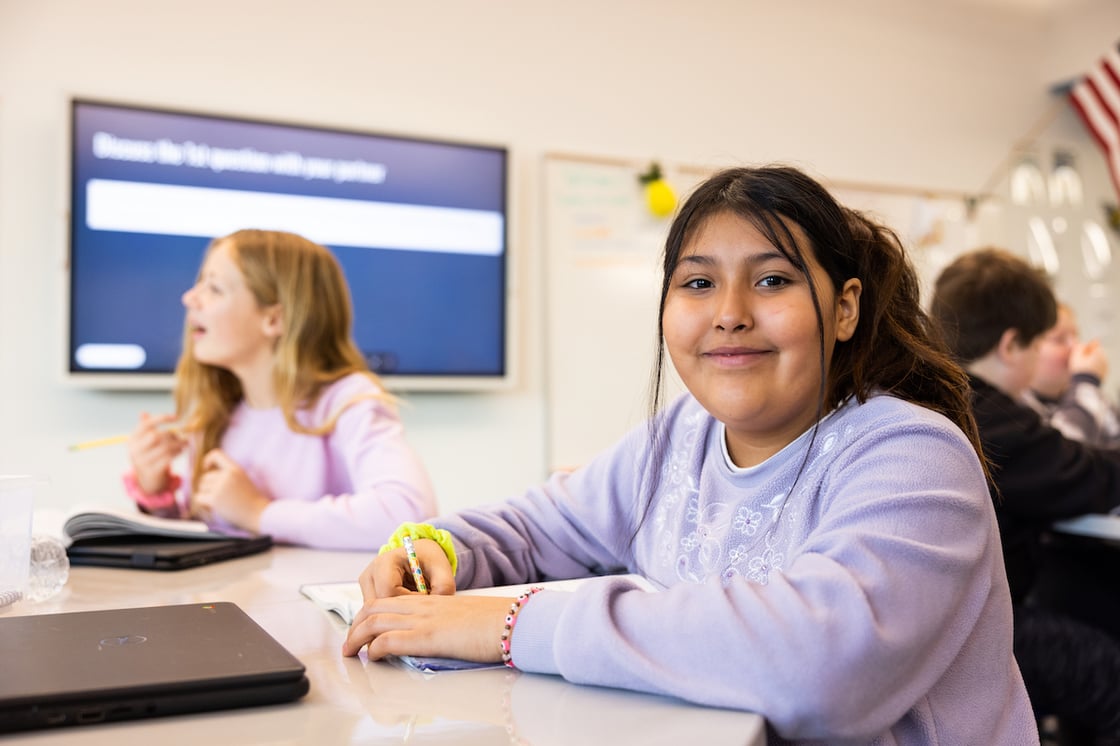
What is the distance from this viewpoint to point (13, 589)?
102 centimetres

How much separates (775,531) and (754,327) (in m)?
0.19

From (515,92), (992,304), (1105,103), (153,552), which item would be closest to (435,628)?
(153,552)

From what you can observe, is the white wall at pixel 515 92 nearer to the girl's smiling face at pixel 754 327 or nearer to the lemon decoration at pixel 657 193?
the lemon decoration at pixel 657 193

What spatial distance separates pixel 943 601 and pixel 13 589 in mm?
924

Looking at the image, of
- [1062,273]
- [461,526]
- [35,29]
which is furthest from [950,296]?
[1062,273]

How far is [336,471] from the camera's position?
1778mm

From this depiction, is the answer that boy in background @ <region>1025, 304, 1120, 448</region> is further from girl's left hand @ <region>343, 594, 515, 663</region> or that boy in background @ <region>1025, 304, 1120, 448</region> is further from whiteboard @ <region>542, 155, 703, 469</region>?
girl's left hand @ <region>343, 594, 515, 663</region>

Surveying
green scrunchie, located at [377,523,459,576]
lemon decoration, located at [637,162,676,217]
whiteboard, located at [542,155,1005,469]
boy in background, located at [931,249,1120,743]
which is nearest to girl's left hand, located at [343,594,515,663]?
green scrunchie, located at [377,523,459,576]

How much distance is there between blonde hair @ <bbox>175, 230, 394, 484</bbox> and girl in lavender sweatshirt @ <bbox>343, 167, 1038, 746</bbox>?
716mm

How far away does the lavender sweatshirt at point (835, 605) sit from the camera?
2.14 ft

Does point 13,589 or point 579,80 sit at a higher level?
point 579,80

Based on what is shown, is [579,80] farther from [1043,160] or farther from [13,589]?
[13,589]

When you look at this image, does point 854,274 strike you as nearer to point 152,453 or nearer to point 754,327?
point 754,327

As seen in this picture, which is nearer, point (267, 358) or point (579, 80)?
point (267, 358)
